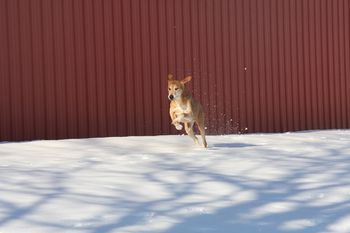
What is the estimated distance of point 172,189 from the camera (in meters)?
4.57

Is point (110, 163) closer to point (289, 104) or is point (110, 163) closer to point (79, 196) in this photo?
point (79, 196)

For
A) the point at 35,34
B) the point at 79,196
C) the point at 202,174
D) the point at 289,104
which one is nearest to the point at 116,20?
the point at 35,34

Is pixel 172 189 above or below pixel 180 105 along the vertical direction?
below

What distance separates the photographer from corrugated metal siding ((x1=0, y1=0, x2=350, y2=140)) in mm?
8341

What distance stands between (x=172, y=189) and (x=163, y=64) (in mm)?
4829

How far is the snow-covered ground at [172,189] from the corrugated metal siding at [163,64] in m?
1.60

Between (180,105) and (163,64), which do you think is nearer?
(180,105)

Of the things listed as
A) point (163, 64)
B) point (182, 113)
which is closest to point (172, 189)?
point (182, 113)

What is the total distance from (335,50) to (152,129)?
3.98 metres

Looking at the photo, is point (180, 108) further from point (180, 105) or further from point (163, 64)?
point (163, 64)

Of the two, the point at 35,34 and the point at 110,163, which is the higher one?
the point at 35,34

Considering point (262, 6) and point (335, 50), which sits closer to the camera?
point (262, 6)

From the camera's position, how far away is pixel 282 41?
10.3 m

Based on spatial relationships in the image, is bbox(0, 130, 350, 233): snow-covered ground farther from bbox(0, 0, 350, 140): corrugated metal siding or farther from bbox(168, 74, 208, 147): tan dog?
bbox(0, 0, 350, 140): corrugated metal siding
